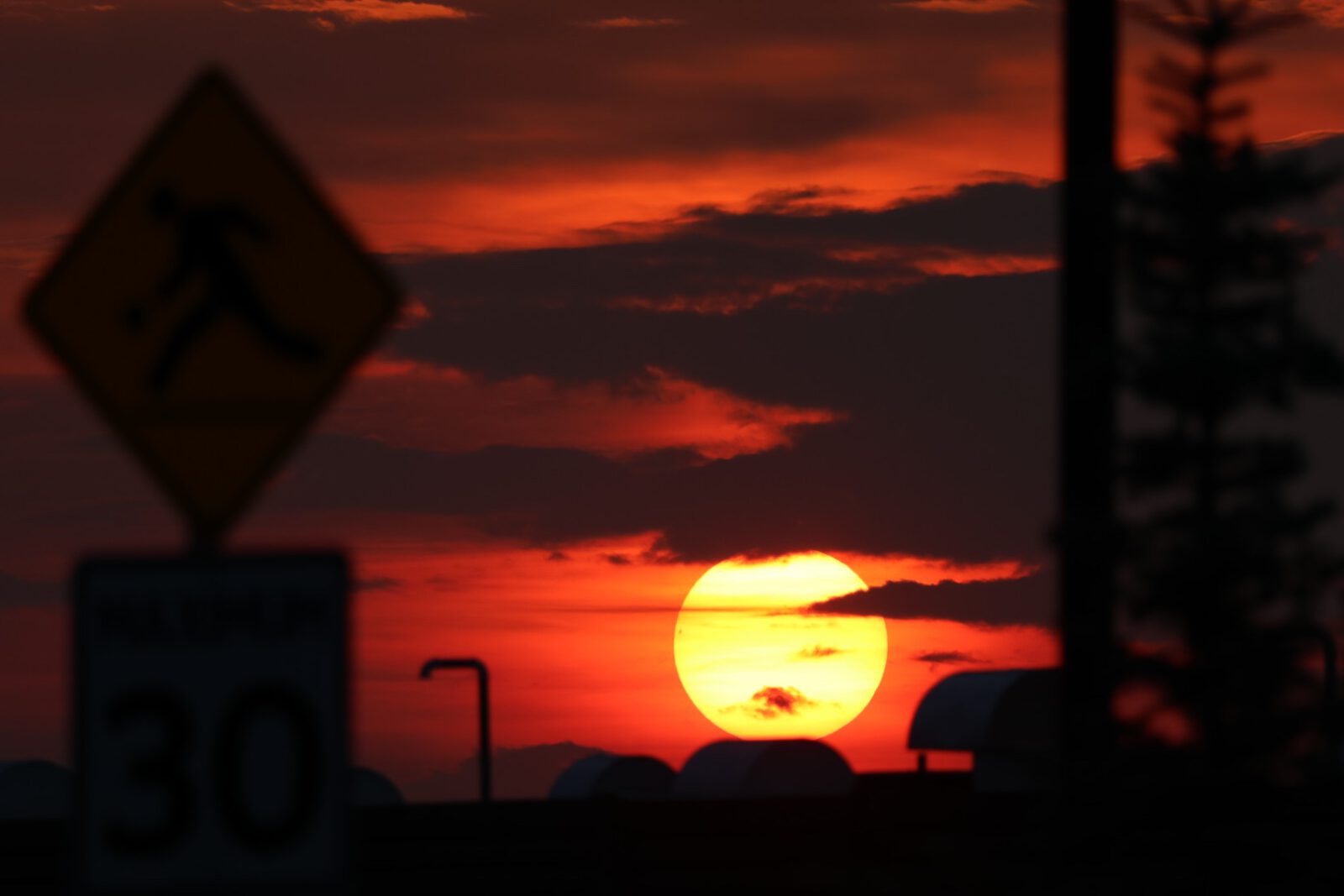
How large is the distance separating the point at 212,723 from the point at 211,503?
587 mm

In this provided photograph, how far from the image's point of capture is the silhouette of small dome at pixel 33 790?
38.4m

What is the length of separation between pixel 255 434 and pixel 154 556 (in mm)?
422

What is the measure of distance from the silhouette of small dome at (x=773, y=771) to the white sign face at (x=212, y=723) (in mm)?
32716

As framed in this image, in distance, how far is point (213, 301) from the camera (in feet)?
17.2

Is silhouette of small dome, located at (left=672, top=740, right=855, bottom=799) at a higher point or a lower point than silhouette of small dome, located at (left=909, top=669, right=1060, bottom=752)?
lower

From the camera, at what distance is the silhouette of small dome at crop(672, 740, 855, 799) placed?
3769 cm

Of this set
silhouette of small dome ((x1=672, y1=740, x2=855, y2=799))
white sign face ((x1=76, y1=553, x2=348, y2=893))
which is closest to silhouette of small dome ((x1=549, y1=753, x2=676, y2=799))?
silhouette of small dome ((x1=672, y1=740, x2=855, y2=799))

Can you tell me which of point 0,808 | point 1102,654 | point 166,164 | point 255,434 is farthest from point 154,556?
point 0,808

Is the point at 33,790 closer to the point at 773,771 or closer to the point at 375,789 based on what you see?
the point at 375,789

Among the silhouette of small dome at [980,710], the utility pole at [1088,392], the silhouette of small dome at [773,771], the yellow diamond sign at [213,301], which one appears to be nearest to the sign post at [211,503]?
the yellow diamond sign at [213,301]

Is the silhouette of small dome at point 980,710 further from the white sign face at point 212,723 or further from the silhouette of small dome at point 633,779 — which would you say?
the white sign face at point 212,723

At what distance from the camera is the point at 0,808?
3794 cm

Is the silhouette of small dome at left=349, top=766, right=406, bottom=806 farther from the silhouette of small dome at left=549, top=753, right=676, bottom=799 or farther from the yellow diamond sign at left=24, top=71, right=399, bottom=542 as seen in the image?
the yellow diamond sign at left=24, top=71, right=399, bottom=542

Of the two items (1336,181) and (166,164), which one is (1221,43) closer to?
(1336,181)
